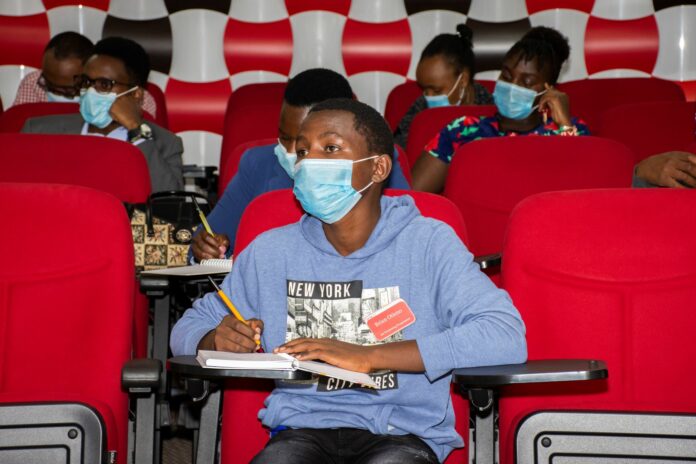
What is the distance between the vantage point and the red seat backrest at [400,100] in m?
4.71

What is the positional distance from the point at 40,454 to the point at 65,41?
3.17 meters

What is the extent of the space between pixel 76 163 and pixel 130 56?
49.3 inches

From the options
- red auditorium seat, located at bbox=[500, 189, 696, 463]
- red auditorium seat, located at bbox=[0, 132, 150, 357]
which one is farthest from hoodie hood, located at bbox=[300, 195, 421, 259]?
red auditorium seat, located at bbox=[0, 132, 150, 357]

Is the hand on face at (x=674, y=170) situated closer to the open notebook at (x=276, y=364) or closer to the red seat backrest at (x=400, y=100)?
the open notebook at (x=276, y=364)

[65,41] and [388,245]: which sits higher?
[65,41]

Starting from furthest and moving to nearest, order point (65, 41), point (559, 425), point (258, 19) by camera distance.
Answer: point (258, 19) < point (65, 41) < point (559, 425)

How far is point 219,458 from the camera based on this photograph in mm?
1988

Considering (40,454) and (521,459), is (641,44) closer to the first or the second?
(521,459)

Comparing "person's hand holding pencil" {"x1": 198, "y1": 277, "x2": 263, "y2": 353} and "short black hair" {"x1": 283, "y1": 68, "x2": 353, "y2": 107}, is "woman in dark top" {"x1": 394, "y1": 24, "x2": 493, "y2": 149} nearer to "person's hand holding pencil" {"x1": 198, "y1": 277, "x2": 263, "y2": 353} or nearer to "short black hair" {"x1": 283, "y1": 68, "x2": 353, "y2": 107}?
"short black hair" {"x1": 283, "y1": 68, "x2": 353, "y2": 107}

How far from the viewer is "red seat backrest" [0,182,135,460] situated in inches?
76.6

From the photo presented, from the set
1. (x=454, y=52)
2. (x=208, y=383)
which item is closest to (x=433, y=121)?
(x=454, y=52)

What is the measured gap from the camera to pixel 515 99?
3.53 m

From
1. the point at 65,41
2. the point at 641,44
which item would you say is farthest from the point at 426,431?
the point at 641,44

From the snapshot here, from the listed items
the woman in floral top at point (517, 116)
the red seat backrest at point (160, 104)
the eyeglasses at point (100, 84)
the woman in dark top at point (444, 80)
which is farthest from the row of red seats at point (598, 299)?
the red seat backrest at point (160, 104)
